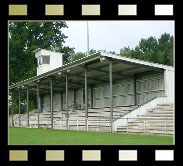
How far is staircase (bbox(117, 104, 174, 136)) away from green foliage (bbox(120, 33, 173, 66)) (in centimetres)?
3635

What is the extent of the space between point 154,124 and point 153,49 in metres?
49.5

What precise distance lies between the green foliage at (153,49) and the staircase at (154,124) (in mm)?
36350

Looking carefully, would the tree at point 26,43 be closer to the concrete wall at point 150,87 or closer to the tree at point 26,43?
the tree at point 26,43

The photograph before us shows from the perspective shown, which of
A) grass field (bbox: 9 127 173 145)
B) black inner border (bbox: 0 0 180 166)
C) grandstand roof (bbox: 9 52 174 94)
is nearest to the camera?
black inner border (bbox: 0 0 180 166)

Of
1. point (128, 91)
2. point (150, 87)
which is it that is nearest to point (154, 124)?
point (150, 87)

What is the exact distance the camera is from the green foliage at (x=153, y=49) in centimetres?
5912

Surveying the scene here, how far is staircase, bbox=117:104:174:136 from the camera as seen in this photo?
17.5 meters

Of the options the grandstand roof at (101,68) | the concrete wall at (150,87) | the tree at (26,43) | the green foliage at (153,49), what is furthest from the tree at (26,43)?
the concrete wall at (150,87)

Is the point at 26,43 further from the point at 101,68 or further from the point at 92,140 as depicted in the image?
the point at 92,140

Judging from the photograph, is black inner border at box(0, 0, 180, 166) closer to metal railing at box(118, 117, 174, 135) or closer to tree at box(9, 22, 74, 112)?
metal railing at box(118, 117, 174, 135)

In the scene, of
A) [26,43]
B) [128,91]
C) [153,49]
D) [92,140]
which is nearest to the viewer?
[92,140]

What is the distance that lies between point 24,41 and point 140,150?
1664 inches

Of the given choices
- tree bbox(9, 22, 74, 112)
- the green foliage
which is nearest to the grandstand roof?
tree bbox(9, 22, 74, 112)

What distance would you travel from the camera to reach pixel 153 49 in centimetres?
6719
